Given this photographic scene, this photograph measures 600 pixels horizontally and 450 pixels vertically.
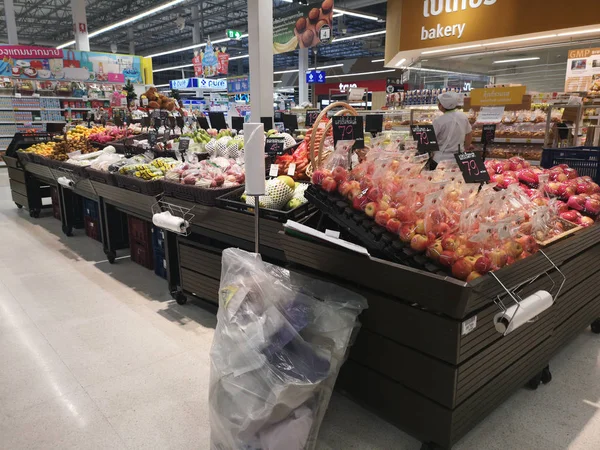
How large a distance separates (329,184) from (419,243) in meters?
0.56

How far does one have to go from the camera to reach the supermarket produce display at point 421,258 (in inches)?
65.7

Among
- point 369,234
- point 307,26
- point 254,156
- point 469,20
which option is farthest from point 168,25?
point 369,234

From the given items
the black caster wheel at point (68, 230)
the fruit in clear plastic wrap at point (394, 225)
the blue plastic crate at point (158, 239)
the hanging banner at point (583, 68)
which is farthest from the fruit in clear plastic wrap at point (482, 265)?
the hanging banner at point (583, 68)

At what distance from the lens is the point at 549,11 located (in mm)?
6082

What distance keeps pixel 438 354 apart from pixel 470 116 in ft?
16.0

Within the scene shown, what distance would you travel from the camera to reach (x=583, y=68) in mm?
7418

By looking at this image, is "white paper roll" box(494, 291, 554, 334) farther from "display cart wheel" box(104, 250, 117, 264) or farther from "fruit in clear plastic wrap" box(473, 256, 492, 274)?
"display cart wheel" box(104, 250, 117, 264)

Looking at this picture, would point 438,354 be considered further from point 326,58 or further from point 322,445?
point 326,58

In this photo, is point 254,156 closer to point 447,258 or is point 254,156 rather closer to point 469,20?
point 447,258

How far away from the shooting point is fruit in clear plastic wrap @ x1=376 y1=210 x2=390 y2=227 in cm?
193

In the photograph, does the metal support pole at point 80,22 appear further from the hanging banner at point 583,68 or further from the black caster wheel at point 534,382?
the black caster wheel at point 534,382

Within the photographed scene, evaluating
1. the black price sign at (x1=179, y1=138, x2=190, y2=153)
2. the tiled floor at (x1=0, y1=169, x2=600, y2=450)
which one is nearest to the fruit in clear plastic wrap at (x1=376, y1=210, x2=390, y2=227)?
the tiled floor at (x1=0, y1=169, x2=600, y2=450)

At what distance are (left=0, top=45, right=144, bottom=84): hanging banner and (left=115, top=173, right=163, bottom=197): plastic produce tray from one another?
11797 mm

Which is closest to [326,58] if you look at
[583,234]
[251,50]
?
[251,50]
